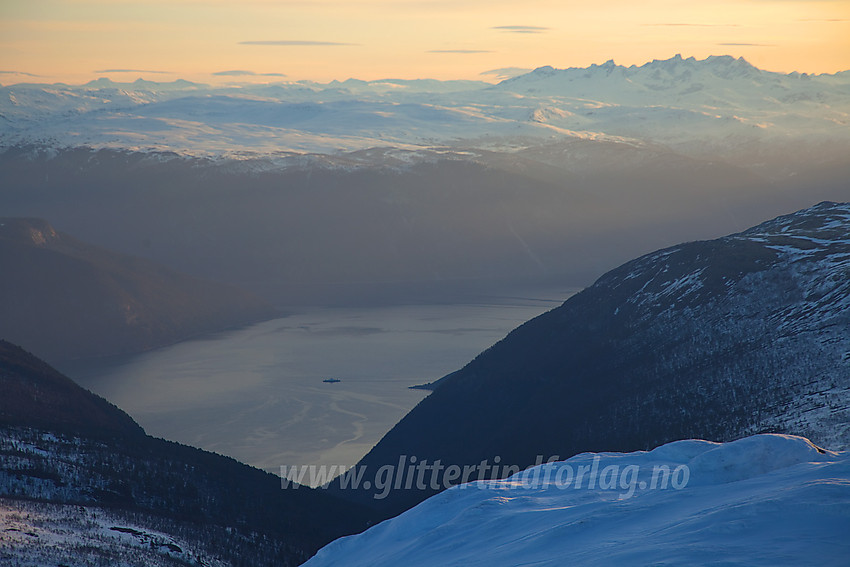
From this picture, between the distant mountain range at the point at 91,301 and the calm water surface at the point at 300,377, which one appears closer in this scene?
the calm water surface at the point at 300,377

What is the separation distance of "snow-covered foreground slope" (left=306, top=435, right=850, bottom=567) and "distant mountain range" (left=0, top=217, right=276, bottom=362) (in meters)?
132

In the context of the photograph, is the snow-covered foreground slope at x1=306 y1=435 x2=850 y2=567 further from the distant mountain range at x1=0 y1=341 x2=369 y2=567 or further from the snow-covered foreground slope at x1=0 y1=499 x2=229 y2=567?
the distant mountain range at x1=0 y1=341 x2=369 y2=567

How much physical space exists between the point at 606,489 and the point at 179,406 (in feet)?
272

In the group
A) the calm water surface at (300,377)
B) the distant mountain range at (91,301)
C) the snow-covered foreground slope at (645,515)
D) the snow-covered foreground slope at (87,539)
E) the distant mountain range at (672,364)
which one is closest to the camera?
the snow-covered foreground slope at (645,515)

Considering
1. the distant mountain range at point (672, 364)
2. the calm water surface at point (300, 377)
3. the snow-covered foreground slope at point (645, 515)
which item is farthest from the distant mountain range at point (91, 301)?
the snow-covered foreground slope at point (645, 515)

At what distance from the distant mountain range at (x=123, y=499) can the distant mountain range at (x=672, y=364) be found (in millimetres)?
12133

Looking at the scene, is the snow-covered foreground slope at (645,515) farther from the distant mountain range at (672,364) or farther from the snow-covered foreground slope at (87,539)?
the distant mountain range at (672,364)

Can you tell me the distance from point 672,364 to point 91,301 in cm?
12594

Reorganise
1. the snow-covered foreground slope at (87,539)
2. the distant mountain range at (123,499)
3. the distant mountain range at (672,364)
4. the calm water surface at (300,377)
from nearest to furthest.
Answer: the snow-covered foreground slope at (87,539) → the distant mountain range at (123,499) → the distant mountain range at (672,364) → the calm water surface at (300,377)

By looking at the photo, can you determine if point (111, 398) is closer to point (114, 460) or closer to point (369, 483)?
point (369, 483)

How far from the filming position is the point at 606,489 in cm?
3088

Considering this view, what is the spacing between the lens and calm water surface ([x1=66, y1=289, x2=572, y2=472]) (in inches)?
3558

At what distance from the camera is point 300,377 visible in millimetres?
120500

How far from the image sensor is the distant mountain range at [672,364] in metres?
56.5
